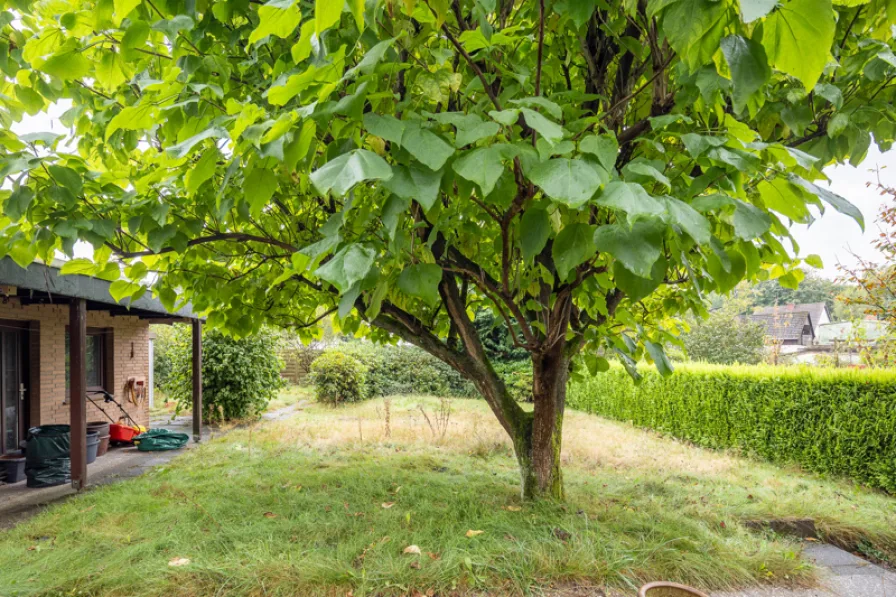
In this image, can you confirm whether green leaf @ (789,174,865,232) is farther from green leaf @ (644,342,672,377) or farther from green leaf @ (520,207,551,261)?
green leaf @ (644,342,672,377)

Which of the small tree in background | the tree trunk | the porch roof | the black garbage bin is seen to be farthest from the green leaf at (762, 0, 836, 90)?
the small tree in background

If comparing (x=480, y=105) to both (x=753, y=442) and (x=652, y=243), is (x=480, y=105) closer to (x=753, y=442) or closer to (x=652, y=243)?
(x=652, y=243)

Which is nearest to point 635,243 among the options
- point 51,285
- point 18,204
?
point 18,204

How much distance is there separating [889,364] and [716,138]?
31.5ft

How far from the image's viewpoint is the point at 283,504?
4.73 m

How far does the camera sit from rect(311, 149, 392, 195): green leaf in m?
0.99

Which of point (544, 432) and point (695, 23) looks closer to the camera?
point (695, 23)

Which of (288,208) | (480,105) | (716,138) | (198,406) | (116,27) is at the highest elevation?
(116,27)

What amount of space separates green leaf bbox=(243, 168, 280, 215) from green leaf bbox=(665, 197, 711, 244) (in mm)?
1060

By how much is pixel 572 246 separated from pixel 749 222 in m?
0.44

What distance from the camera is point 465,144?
124 centimetres

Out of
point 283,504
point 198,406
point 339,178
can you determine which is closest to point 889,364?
point 283,504

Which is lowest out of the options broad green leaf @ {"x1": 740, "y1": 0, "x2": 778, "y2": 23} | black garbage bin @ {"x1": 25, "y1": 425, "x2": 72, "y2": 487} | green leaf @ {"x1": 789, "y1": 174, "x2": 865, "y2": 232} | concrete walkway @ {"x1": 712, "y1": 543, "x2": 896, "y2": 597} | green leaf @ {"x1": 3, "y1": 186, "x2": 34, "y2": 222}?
concrete walkway @ {"x1": 712, "y1": 543, "x2": 896, "y2": 597}

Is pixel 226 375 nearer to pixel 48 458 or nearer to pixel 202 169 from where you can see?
pixel 48 458
